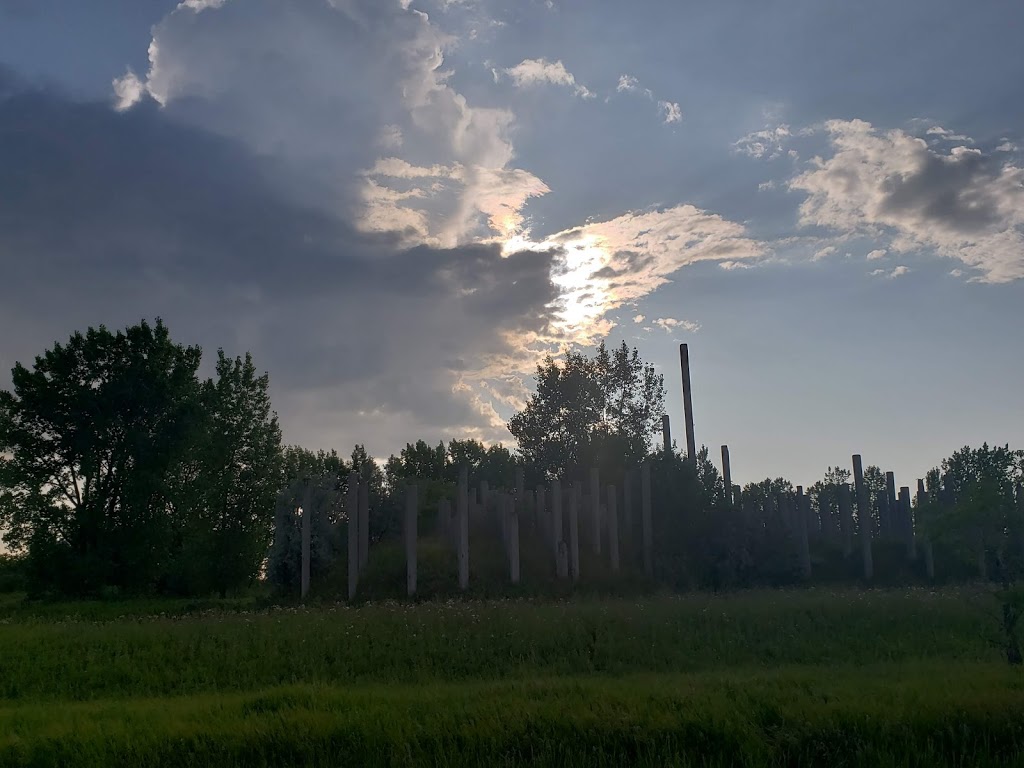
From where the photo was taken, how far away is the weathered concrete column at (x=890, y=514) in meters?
42.8

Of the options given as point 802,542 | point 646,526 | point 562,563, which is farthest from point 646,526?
point 802,542

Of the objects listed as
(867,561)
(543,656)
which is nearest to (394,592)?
(543,656)

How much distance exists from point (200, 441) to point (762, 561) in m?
31.0


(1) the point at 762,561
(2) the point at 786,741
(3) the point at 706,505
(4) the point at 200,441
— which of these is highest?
(4) the point at 200,441

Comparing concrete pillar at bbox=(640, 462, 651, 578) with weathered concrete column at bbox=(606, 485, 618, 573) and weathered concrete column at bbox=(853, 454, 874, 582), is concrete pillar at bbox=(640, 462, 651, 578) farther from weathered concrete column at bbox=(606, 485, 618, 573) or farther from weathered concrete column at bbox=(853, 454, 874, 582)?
weathered concrete column at bbox=(853, 454, 874, 582)

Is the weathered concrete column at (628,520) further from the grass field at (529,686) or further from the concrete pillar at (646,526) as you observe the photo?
the grass field at (529,686)

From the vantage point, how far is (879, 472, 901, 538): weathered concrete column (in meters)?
42.8

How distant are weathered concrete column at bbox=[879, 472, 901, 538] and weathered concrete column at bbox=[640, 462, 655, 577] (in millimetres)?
14698

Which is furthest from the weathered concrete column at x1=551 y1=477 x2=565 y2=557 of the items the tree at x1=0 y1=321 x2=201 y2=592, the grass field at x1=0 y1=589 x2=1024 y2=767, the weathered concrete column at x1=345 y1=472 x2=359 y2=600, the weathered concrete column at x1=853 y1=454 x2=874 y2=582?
the tree at x1=0 y1=321 x2=201 y2=592

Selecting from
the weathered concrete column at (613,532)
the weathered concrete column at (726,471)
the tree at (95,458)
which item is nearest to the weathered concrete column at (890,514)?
the weathered concrete column at (726,471)

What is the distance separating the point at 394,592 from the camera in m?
28.5

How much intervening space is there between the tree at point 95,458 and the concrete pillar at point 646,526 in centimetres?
2561

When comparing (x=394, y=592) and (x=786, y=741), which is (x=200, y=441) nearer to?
(x=394, y=592)

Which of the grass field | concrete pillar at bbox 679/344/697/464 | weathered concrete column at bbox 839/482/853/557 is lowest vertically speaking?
the grass field
